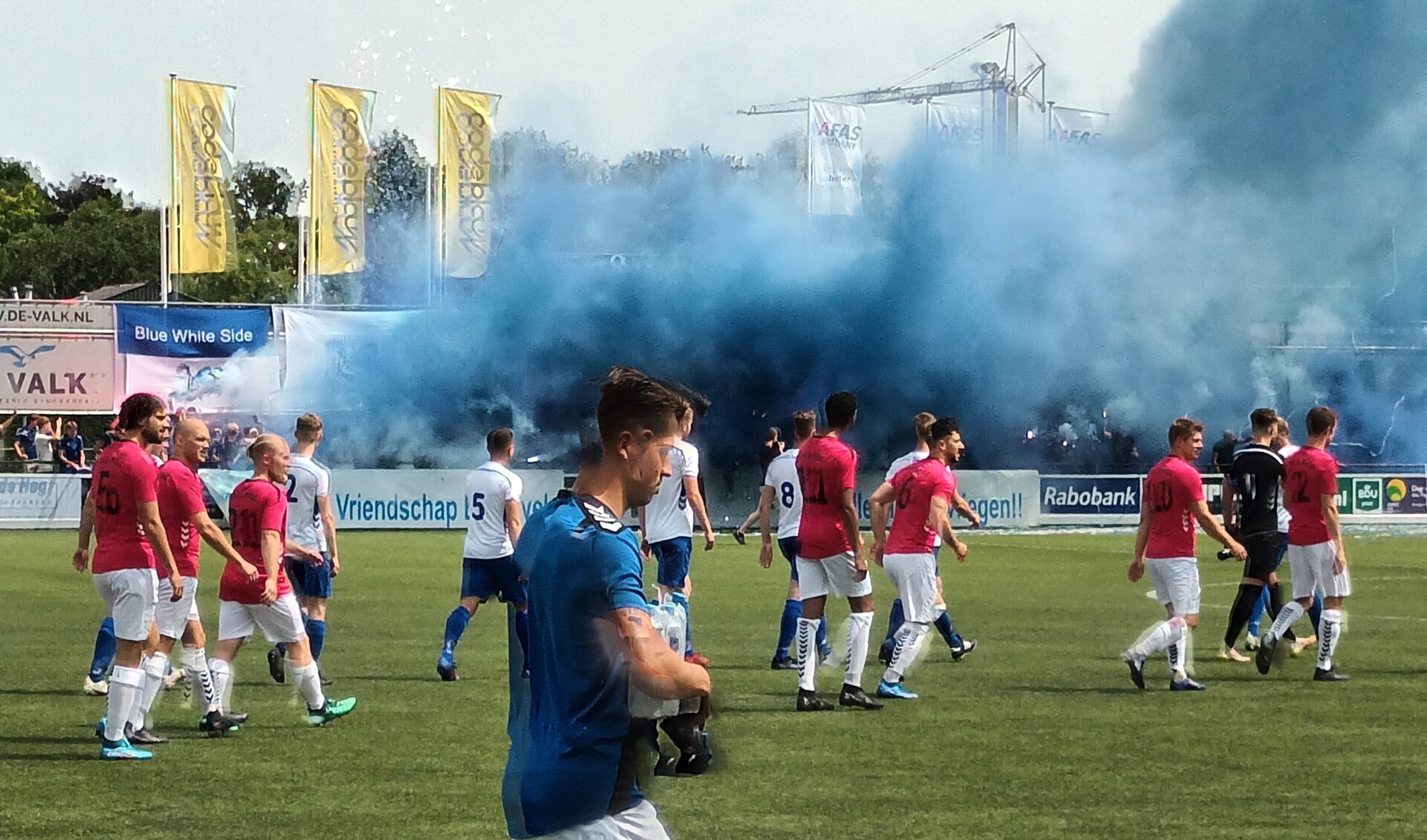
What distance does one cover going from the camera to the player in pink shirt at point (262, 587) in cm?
1110

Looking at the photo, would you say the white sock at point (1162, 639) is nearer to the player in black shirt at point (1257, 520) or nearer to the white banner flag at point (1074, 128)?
the player in black shirt at point (1257, 520)

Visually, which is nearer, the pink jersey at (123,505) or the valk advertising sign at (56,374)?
the pink jersey at (123,505)

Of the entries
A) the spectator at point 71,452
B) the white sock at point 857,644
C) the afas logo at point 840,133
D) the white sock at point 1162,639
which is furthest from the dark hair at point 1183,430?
the afas logo at point 840,133

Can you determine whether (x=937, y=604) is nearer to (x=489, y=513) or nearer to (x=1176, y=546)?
(x=1176, y=546)

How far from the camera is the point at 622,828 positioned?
4.02 meters

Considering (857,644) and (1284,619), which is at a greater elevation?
(857,644)

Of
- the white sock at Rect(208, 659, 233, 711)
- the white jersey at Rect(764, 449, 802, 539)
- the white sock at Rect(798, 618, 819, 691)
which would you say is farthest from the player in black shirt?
the white sock at Rect(208, 659, 233, 711)

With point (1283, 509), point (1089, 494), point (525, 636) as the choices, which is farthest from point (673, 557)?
point (1089, 494)

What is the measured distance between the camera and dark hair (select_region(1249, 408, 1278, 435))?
1511 centimetres

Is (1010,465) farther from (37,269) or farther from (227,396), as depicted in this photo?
(37,269)

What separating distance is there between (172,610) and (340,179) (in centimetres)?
3073

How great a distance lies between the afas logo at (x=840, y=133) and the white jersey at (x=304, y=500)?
38342mm

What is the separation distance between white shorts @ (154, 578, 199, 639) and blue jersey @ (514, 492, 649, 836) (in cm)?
753

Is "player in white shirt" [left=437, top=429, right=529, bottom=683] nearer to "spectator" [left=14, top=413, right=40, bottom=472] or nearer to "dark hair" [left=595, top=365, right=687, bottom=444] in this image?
"dark hair" [left=595, top=365, right=687, bottom=444]
